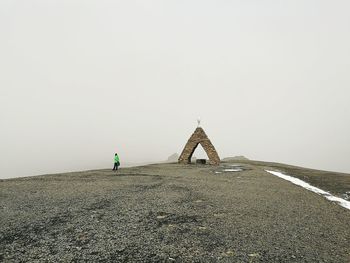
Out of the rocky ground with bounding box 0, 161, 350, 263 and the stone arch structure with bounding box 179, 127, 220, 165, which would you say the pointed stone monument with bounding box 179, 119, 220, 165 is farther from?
the rocky ground with bounding box 0, 161, 350, 263

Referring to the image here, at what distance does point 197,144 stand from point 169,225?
2464 cm

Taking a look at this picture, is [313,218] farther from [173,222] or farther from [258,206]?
[173,222]

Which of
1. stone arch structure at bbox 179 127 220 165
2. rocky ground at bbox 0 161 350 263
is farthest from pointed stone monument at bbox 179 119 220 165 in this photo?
rocky ground at bbox 0 161 350 263

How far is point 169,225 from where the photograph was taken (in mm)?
9523

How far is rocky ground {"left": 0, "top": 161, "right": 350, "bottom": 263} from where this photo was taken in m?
7.53

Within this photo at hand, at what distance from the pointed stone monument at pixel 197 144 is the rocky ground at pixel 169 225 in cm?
1688

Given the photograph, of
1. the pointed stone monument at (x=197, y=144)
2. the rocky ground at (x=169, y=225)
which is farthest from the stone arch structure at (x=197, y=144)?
the rocky ground at (x=169, y=225)

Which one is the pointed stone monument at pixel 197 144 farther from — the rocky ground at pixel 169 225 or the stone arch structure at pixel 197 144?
the rocky ground at pixel 169 225

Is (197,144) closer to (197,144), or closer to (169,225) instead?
(197,144)

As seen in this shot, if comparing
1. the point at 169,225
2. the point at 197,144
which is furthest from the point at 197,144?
the point at 169,225

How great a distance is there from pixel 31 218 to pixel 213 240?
6865mm

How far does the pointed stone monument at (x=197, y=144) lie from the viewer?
3262 centimetres

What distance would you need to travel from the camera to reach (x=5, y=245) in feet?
26.5

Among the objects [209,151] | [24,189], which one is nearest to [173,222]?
[24,189]
